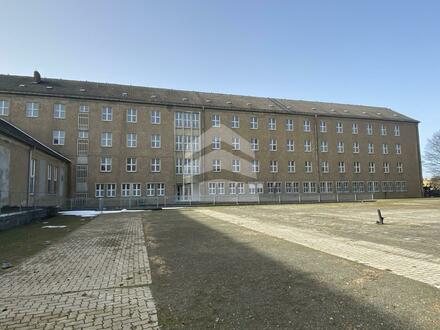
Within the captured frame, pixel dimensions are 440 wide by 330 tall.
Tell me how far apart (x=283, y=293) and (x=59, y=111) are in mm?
37935

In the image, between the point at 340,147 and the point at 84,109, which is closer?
the point at 84,109

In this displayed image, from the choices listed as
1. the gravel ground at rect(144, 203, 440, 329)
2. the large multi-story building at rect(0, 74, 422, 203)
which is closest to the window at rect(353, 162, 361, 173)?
the large multi-story building at rect(0, 74, 422, 203)

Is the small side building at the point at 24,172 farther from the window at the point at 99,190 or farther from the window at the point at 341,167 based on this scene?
the window at the point at 341,167

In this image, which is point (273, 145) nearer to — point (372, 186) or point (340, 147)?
point (340, 147)

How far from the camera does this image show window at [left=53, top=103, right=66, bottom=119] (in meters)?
37.0

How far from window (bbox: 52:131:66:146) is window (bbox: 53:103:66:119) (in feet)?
5.78

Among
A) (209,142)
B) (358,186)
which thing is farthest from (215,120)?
(358,186)

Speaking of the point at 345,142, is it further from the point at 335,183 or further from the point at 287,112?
the point at 287,112

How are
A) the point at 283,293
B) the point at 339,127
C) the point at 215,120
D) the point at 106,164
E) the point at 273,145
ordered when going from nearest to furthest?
the point at 283,293
the point at 106,164
the point at 215,120
the point at 273,145
the point at 339,127

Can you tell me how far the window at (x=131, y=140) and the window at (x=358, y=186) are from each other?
31.2m

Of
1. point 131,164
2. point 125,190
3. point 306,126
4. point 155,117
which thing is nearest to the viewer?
point 125,190

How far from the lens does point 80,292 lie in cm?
535

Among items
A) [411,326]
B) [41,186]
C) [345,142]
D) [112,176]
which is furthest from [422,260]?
[345,142]

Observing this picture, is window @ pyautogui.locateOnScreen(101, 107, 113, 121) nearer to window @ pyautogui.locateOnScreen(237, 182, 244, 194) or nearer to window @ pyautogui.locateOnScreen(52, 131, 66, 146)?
window @ pyautogui.locateOnScreen(52, 131, 66, 146)
